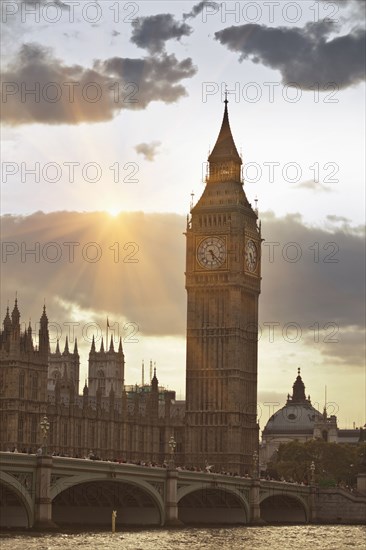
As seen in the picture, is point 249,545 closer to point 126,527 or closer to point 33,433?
point 126,527

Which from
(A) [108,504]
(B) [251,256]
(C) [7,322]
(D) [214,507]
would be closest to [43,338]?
(C) [7,322]

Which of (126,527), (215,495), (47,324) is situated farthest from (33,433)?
(126,527)

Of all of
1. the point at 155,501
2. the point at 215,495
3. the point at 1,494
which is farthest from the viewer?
the point at 215,495

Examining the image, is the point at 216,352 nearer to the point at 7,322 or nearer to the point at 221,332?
the point at 221,332

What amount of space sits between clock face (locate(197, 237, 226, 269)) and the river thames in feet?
178

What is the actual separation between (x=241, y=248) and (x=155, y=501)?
70.5 m

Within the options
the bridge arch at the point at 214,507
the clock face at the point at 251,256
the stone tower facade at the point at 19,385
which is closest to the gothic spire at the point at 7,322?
the stone tower facade at the point at 19,385

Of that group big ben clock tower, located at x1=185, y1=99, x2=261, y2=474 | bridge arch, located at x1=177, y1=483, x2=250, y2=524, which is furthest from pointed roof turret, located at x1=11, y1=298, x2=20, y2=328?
big ben clock tower, located at x1=185, y1=99, x2=261, y2=474

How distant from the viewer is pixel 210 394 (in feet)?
611

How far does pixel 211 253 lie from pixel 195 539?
3136 inches

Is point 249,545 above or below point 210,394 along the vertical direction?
below

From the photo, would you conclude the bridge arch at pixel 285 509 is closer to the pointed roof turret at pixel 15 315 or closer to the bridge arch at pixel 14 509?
the pointed roof turret at pixel 15 315

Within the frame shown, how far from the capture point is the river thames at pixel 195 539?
97.9 meters

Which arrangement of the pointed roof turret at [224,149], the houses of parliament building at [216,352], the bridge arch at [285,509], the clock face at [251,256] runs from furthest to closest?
the pointed roof turret at [224,149] → the clock face at [251,256] → the houses of parliament building at [216,352] → the bridge arch at [285,509]
